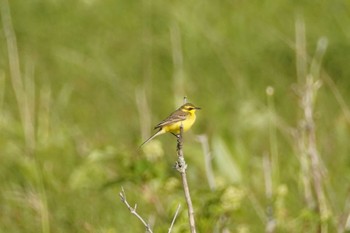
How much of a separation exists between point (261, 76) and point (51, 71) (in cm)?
141

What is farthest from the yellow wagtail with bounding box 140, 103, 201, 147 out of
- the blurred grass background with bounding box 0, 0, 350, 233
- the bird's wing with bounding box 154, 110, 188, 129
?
the blurred grass background with bounding box 0, 0, 350, 233

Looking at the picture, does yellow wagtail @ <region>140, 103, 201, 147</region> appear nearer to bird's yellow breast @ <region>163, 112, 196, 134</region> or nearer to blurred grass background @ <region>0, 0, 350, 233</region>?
bird's yellow breast @ <region>163, 112, 196, 134</region>

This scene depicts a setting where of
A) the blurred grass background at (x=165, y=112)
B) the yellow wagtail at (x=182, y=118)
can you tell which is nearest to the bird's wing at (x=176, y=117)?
the yellow wagtail at (x=182, y=118)

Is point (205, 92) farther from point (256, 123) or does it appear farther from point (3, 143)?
point (3, 143)

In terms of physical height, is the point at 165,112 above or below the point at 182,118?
above

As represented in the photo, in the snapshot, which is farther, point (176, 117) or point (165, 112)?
point (165, 112)

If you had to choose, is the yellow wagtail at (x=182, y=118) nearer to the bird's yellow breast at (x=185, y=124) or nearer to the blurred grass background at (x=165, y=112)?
the bird's yellow breast at (x=185, y=124)

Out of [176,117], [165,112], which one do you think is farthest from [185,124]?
[165,112]

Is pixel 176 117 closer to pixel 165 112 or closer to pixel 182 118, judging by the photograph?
pixel 182 118

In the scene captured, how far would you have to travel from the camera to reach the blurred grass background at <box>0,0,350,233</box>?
3998 millimetres

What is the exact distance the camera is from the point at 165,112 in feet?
18.4

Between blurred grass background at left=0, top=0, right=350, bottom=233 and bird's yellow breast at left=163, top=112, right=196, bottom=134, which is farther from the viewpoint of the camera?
blurred grass background at left=0, top=0, right=350, bottom=233

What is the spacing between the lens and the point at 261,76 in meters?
5.90

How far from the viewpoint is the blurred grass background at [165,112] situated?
4.00 m
